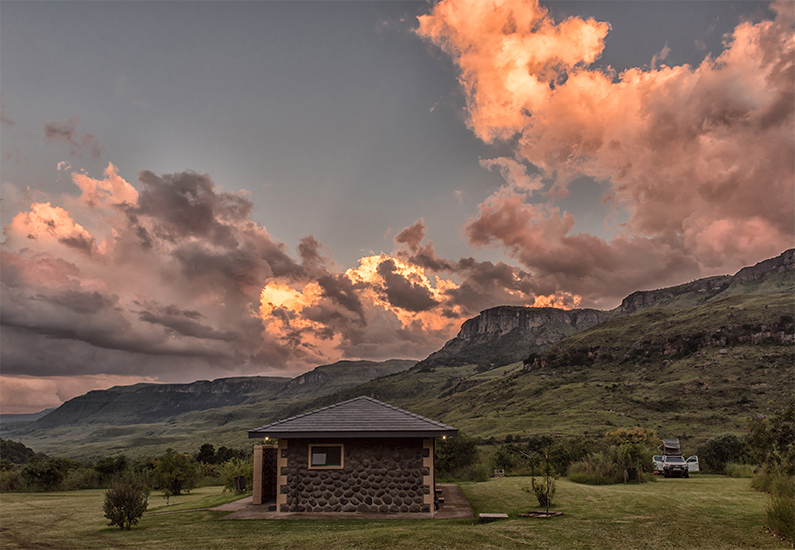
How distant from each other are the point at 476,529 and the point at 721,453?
31.7 meters

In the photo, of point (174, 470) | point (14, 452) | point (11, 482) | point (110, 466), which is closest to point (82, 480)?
point (110, 466)

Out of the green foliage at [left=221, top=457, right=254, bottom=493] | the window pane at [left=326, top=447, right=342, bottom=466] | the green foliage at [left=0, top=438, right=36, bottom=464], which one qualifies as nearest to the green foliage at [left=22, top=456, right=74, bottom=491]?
the green foliage at [left=221, top=457, right=254, bottom=493]

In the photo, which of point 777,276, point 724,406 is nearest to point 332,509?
→ point 724,406

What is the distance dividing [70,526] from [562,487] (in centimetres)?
1698

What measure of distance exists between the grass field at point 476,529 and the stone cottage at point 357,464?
135cm

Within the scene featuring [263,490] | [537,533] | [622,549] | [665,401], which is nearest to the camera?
[622,549]

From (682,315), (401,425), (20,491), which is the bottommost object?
(20,491)

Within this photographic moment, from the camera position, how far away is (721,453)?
106 feet

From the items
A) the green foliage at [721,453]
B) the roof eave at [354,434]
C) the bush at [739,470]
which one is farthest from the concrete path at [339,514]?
the green foliage at [721,453]

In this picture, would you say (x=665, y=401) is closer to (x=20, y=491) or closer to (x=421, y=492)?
(x=421, y=492)

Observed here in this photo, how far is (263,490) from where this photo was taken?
16.4 meters

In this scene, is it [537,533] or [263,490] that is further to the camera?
[263,490]

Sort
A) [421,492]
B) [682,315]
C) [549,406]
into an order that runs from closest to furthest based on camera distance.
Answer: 1. [421,492]
2. [549,406]
3. [682,315]

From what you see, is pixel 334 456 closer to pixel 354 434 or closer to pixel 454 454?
pixel 354 434
